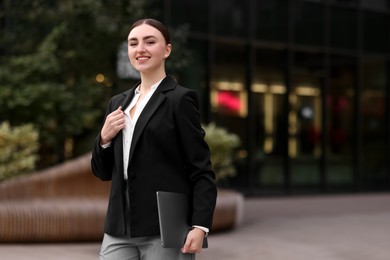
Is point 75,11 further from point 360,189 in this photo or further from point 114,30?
point 360,189

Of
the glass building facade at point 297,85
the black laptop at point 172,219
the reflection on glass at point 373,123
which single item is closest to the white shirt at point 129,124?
the black laptop at point 172,219

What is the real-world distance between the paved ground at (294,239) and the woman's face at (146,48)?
4812 mm

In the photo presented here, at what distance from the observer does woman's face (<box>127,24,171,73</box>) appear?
2.55m

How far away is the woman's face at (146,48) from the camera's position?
8.38 feet

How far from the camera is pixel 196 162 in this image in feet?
8.20

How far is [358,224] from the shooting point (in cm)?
1084

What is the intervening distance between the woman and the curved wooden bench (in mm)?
5448

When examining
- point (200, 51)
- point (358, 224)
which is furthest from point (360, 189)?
point (358, 224)

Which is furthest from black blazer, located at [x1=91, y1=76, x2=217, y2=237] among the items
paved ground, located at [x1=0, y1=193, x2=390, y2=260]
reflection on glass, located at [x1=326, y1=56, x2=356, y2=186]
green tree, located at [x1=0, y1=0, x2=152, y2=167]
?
reflection on glass, located at [x1=326, y1=56, x2=356, y2=186]

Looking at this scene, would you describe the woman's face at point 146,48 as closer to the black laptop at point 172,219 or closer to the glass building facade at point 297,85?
the black laptop at point 172,219

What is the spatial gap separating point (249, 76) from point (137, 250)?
1396 cm

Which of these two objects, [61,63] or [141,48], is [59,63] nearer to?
[61,63]

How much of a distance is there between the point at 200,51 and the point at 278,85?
2.53 m

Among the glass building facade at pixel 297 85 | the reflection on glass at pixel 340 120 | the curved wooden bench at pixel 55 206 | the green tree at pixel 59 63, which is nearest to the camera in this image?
the curved wooden bench at pixel 55 206
